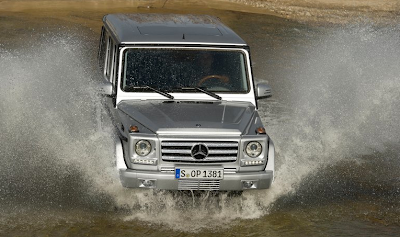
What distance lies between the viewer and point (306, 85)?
19047mm

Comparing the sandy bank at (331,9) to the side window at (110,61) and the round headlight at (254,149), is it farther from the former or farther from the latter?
the round headlight at (254,149)

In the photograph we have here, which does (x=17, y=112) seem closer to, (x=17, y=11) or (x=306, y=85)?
(x=306, y=85)

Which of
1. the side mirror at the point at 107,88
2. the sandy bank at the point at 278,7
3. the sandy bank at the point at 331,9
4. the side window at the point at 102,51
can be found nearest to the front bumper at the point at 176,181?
the side mirror at the point at 107,88

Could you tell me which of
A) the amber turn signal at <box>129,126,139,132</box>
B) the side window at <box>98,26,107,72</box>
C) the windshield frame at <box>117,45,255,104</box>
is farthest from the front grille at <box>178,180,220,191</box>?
the side window at <box>98,26,107,72</box>

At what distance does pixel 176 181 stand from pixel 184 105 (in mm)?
1094

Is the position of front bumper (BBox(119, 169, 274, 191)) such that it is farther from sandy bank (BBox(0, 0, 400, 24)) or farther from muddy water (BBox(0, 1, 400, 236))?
sandy bank (BBox(0, 0, 400, 24))

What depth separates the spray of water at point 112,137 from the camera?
9.71 meters

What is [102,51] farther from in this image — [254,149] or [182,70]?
[254,149]

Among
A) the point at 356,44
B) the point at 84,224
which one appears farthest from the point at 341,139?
the point at 356,44

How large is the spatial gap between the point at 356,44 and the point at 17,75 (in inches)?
367

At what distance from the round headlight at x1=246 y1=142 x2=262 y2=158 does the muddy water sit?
75cm

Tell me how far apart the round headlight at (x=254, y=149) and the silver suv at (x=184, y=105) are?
0.01m

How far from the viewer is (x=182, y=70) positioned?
10.1 metres

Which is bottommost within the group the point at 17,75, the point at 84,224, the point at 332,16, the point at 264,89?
the point at 332,16
